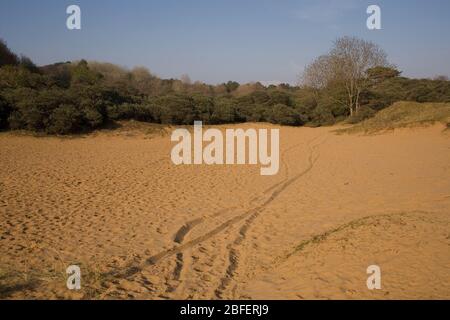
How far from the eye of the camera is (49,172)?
33.6 feet

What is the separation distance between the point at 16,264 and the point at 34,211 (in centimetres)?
244

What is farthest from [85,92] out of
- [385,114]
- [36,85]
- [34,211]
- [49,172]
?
[385,114]

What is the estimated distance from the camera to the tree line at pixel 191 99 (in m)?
17.3

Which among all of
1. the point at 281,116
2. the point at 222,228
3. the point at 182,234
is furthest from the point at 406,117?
the point at 182,234

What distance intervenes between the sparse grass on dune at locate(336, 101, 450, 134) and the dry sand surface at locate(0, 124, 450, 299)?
7162mm

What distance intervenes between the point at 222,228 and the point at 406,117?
60.2ft

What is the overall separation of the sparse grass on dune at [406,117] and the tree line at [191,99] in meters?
3.91

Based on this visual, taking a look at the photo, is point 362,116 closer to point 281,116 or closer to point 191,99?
point 281,116

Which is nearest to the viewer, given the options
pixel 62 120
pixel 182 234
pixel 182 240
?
pixel 182 240

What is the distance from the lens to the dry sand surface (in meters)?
4.05

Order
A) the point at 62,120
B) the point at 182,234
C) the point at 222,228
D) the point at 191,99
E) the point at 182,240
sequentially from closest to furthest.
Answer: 1. the point at 182,240
2. the point at 182,234
3. the point at 222,228
4. the point at 62,120
5. the point at 191,99

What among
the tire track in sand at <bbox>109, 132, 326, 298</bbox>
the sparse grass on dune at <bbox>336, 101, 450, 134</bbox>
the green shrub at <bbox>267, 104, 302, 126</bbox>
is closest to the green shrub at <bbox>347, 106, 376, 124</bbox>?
the sparse grass on dune at <bbox>336, 101, 450, 134</bbox>

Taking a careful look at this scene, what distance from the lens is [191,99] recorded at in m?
24.7

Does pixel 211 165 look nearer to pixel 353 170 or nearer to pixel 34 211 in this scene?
pixel 353 170
